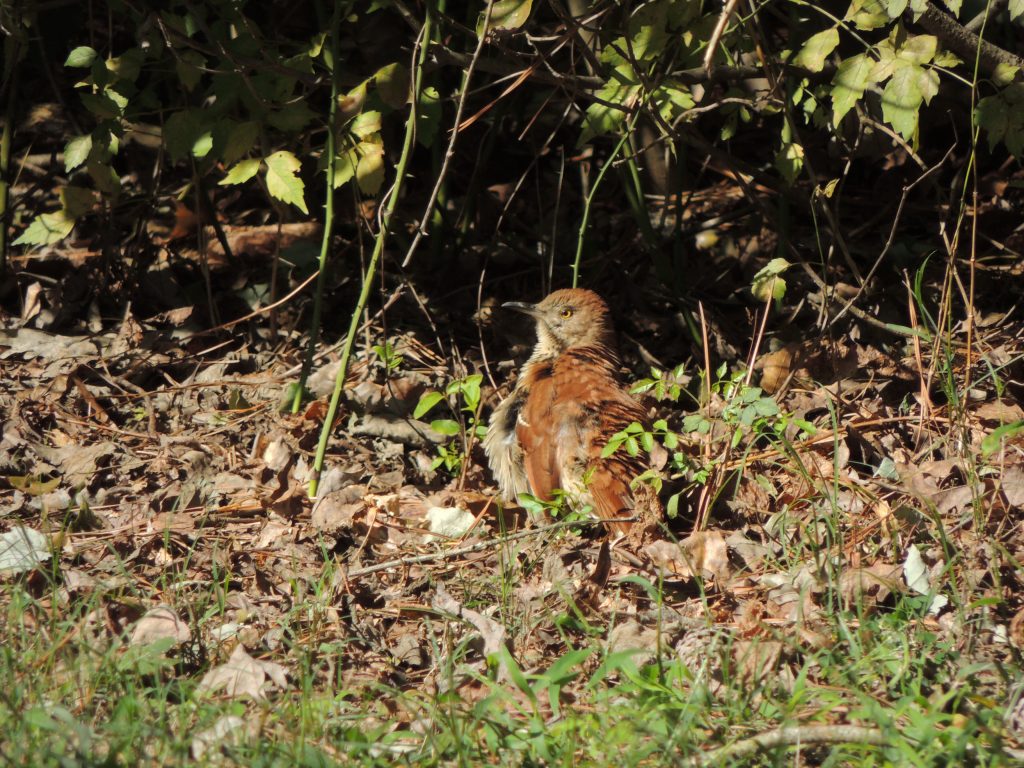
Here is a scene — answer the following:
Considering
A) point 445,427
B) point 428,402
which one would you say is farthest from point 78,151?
point 445,427

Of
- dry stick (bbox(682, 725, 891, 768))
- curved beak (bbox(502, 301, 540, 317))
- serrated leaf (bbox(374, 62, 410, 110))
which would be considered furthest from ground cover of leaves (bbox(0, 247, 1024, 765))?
serrated leaf (bbox(374, 62, 410, 110))

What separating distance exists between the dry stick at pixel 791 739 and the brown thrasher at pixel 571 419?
1628 millimetres

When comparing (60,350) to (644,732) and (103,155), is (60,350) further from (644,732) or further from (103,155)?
(644,732)

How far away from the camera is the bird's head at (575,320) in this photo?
579 centimetres

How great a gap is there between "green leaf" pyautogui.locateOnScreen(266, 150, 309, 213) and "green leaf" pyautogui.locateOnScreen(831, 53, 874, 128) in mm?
2092

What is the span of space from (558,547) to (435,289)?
7.92 feet

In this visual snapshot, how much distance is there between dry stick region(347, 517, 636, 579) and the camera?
4191 mm

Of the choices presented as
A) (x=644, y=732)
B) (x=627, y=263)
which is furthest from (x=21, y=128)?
(x=644, y=732)

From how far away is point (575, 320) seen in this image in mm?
5828

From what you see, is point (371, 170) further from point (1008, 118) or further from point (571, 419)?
point (1008, 118)

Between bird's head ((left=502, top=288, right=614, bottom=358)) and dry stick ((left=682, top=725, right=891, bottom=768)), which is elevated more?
bird's head ((left=502, top=288, right=614, bottom=358))

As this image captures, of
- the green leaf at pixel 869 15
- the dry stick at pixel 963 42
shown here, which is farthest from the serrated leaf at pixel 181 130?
the dry stick at pixel 963 42

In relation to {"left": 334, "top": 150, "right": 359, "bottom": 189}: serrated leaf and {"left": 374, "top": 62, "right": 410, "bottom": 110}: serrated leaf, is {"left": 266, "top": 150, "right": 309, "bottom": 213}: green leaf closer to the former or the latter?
{"left": 334, "top": 150, "right": 359, "bottom": 189}: serrated leaf

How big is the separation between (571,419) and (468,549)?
38.5 inches
